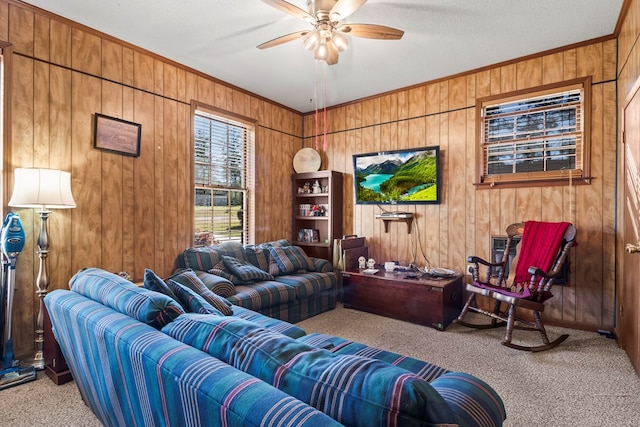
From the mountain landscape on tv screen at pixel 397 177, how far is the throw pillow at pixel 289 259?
1.20 meters

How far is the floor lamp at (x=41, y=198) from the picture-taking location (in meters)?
2.41

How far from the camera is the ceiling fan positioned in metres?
2.21

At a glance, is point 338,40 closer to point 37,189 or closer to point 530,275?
point 37,189

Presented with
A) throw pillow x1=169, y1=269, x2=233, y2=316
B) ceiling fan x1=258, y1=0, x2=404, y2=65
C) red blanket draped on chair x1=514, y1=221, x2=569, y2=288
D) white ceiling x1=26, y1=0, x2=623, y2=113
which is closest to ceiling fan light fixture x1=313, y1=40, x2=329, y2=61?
ceiling fan x1=258, y1=0, x2=404, y2=65

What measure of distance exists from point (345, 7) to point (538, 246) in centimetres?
280

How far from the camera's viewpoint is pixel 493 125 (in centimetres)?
390

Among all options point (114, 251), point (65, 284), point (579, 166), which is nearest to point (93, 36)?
point (114, 251)

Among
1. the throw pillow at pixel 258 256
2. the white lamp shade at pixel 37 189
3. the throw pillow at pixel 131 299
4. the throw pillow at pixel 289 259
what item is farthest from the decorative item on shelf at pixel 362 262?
the white lamp shade at pixel 37 189

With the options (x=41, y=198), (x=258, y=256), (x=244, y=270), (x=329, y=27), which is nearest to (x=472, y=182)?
(x=329, y=27)

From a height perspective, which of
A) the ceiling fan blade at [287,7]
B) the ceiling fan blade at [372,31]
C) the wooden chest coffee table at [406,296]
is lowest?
the wooden chest coffee table at [406,296]

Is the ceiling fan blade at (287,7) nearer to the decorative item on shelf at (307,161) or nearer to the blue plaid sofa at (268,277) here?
the blue plaid sofa at (268,277)

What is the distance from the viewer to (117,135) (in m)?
3.19

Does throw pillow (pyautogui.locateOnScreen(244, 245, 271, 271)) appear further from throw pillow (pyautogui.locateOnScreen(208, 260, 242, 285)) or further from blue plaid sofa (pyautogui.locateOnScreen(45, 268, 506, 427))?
blue plaid sofa (pyautogui.locateOnScreen(45, 268, 506, 427))

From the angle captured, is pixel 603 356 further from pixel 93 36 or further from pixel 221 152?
pixel 93 36
